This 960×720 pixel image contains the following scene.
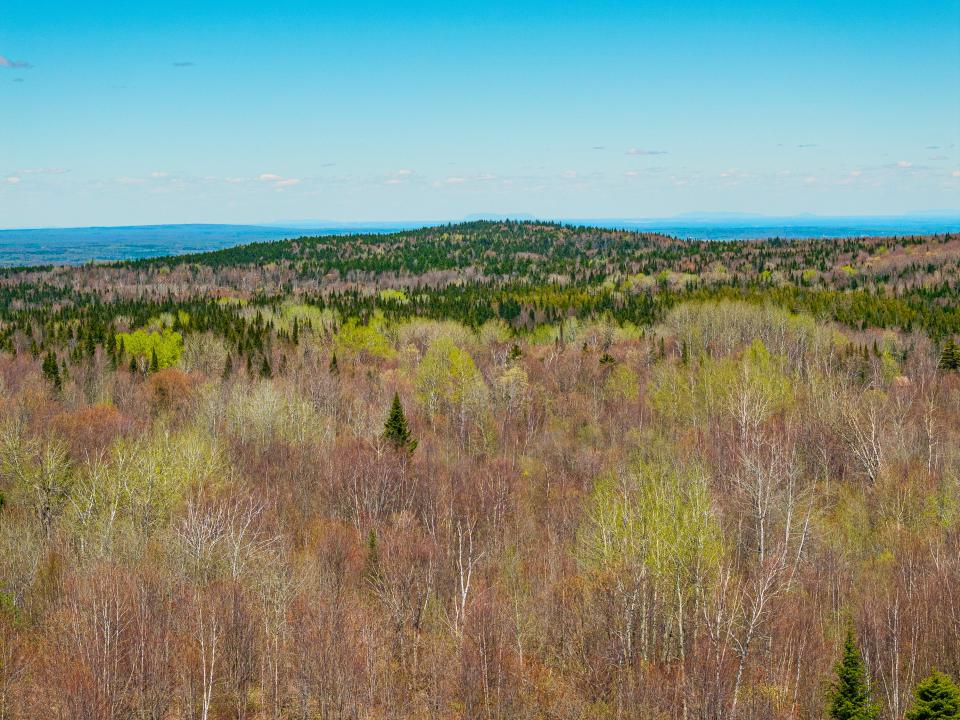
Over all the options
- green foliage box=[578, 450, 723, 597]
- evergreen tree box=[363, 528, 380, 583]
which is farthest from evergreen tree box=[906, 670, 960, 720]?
evergreen tree box=[363, 528, 380, 583]

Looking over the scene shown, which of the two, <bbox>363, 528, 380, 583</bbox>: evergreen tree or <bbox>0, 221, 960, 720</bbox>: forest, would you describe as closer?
<bbox>0, 221, 960, 720</bbox>: forest

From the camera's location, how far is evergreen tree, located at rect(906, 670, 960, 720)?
1833 centimetres

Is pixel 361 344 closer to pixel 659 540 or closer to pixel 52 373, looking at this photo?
pixel 52 373

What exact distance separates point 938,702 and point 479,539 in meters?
23.3

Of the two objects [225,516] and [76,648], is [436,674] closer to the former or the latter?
[76,648]

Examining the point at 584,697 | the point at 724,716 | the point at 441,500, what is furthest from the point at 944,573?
the point at 441,500

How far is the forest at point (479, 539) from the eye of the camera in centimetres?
2084

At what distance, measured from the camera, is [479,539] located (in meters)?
38.2

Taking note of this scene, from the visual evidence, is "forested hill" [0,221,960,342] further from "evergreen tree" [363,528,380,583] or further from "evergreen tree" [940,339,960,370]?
"evergreen tree" [363,528,380,583]

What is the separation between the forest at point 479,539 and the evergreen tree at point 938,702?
9cm

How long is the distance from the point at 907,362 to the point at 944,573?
240 feet

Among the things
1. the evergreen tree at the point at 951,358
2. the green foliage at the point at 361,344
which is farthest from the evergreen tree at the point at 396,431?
the evergreen tree at the point at 951,358

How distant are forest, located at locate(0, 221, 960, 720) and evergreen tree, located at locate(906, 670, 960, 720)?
9 centimetres

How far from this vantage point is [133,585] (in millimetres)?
22203
